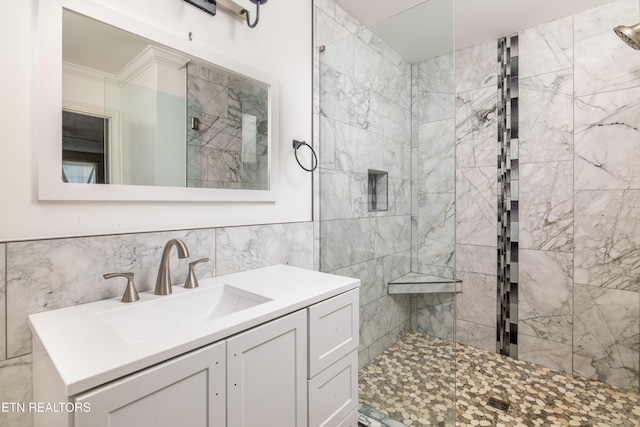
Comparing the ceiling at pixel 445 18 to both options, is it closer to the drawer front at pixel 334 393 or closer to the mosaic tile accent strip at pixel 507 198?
the mosaic tile accent strip at pixel 507 198

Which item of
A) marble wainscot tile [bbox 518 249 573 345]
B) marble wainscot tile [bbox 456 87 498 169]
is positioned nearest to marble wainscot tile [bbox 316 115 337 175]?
marble wainscot tile [bbox 456 87 498 169]

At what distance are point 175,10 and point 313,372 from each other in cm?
148

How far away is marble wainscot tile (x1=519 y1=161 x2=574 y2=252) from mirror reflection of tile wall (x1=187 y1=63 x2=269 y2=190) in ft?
6.51

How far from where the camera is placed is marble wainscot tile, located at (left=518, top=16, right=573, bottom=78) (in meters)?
2.17

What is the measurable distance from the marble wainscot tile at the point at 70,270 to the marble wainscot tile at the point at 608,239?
8.33 ft

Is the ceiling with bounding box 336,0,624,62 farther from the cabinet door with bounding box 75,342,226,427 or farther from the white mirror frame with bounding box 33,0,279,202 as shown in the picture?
the cabinet door with bounding box 75,342,226,427

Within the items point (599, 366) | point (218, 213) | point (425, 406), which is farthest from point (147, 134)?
point (599, 366)

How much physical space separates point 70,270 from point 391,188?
1.67 meters

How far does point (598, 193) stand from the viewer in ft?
6.78

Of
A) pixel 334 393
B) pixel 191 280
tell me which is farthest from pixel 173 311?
pixel 334 393

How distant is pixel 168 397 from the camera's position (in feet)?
2.27

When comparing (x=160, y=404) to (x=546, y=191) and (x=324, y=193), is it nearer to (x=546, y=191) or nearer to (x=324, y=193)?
(x=324, y=193)

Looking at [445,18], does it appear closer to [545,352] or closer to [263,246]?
[263,246]

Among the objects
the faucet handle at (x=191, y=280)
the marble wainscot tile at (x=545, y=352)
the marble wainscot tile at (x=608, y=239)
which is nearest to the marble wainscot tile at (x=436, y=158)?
the marble wainscot tile at (x=608, y=239)
